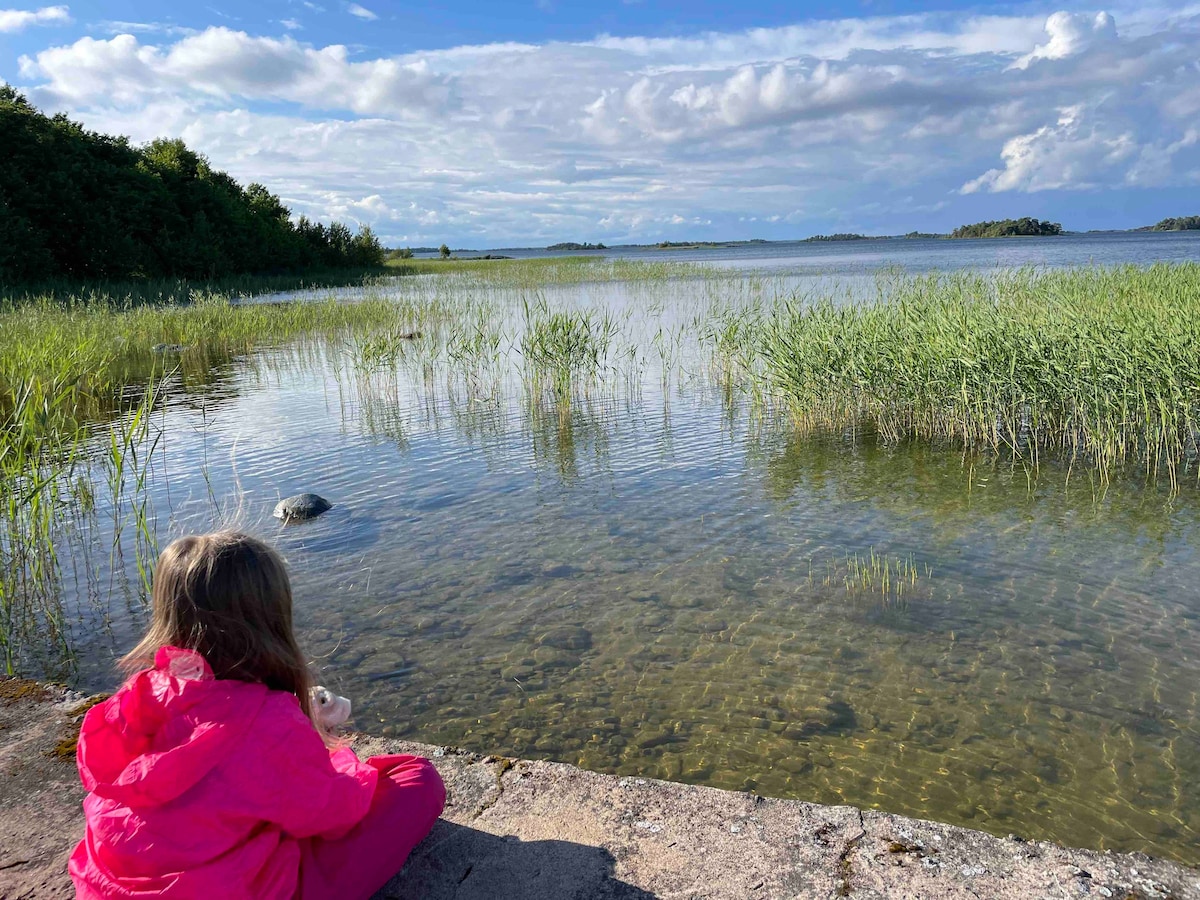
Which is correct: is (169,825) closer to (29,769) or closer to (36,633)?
(29,769)

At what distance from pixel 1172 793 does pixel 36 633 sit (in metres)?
6.83

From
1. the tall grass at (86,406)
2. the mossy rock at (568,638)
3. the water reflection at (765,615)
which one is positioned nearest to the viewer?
the water reflection at (765,615)

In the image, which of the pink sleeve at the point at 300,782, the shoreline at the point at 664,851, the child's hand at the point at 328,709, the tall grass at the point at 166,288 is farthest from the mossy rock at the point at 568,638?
the tall grass at the point at 166,288

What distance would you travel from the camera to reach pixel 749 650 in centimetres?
528

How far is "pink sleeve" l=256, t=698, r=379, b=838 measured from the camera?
2.18 meters

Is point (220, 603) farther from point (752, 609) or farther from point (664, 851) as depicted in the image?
point (752, 609)

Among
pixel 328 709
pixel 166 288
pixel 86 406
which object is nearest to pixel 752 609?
pixel 328 709

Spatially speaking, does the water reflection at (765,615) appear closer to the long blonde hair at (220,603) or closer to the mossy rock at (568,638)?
the mossy rock at (568,638)

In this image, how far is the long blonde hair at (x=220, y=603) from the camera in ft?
7.14

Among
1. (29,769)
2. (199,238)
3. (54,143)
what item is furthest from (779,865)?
(199,238)

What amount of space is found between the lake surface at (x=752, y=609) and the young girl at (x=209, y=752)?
70 centimetres

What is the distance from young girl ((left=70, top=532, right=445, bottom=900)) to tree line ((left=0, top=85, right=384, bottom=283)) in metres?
32.2

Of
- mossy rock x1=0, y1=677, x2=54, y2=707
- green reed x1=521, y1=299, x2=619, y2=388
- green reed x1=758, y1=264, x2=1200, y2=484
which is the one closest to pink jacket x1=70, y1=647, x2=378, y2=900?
mossy rock x1=0, y1=677, x2=54, y2=707

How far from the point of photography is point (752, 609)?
19.1ft
